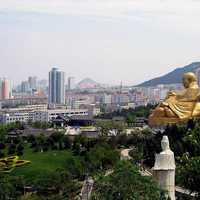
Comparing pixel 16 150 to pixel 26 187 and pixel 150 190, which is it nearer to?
pixel 26 187

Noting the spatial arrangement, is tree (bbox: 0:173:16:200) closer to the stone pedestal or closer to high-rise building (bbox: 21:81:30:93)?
the stone pedestal

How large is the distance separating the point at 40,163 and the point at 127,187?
19.6m

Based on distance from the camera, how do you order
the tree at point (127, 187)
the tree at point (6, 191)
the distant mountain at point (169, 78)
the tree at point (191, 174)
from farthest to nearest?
the distant mountain at point (169, 78), the tree at point (6, 191), the tree at point (191, 174), the tree at point (127, 187)

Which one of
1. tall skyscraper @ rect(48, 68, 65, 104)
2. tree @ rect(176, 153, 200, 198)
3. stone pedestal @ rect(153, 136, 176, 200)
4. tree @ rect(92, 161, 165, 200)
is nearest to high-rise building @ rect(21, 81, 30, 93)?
tall skyscraper @ rect(48, 68, 65, 104)

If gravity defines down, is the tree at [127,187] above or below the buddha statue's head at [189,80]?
below

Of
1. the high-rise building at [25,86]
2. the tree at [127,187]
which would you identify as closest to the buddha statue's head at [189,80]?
the tree at [127,187]

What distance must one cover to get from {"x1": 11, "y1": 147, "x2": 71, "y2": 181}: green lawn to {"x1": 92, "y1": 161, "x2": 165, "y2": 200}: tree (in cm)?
1596

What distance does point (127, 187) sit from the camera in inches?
365

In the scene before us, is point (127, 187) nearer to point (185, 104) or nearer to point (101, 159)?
point (185, 104)

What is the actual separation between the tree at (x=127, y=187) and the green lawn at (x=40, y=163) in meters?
16.0

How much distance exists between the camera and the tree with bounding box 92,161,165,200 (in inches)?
361

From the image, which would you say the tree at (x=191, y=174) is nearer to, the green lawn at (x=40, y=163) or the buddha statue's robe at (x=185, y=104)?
the buddha statue's robe at (x=185, y=104)

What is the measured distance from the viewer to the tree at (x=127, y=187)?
916 centimetres

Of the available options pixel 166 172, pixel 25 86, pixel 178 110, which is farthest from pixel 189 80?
pixel 25 86
